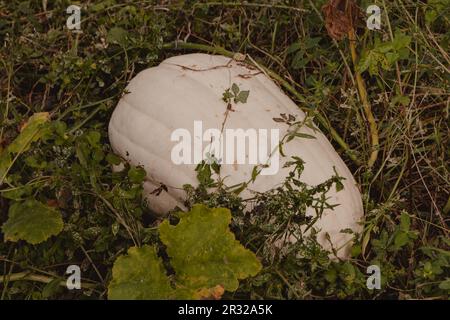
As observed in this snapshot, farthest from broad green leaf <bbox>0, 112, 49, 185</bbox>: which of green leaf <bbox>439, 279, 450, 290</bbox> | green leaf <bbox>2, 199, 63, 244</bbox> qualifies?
green leaf <bbox>439, 279, 450, 290</bbox>

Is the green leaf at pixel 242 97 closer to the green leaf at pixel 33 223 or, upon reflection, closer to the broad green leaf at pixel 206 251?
the broad green leaf at pixel 206 251

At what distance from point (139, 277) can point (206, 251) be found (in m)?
0.17

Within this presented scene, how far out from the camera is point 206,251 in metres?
1.80

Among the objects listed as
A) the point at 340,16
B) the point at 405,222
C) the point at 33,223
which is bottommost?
the point at 33,223

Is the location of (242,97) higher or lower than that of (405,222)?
higher

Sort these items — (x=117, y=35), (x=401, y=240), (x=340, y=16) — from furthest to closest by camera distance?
(x=117, y=35) → (x=340, y=16) → (x=401, y=240)

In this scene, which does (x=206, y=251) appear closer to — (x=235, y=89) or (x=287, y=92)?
(x=235, y=89)

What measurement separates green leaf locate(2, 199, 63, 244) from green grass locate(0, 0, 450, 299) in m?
0.04

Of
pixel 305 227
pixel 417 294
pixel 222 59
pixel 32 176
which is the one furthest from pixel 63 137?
pixel 417 294

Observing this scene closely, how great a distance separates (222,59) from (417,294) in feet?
2.84

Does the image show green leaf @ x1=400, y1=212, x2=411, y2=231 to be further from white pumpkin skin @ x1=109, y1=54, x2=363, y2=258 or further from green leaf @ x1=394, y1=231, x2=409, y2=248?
white pumpkin skin @ x1=109, y1=54, x2=363, y2=258

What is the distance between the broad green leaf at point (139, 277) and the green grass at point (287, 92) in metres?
0.09

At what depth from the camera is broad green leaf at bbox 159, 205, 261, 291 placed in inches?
70.5

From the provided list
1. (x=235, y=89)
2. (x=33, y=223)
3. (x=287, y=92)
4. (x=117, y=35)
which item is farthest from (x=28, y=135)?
(x=287, y=92)
